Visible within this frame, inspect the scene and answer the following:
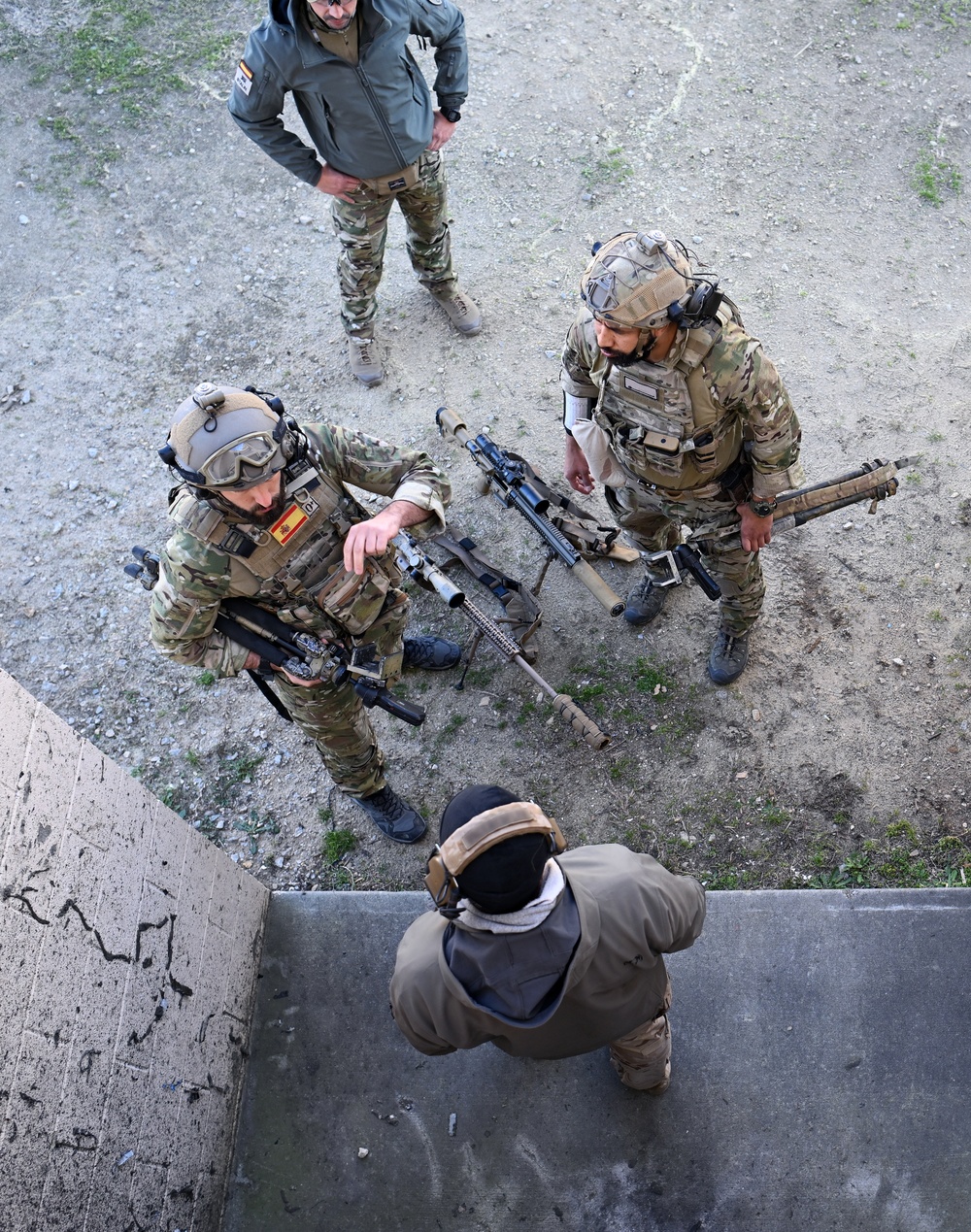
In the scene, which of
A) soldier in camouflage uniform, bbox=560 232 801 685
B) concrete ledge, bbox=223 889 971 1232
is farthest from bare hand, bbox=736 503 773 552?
concrete ledge, bbox=223 889 971 1232

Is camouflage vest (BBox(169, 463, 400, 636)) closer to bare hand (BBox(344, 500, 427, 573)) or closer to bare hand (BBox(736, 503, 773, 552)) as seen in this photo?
bare hand (BBox(344, 500, 427, 573))

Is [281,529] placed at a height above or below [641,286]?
below

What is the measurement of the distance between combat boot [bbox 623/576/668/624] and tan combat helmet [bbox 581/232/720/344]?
5.60ft

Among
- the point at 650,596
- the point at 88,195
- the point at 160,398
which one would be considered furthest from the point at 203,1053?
the point at 88,195

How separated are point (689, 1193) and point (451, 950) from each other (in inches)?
64.8

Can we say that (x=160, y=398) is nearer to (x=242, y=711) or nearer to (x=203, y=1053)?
(x=242, y=711)

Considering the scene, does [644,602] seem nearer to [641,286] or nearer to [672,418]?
[672,418]

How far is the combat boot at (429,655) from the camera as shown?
16.3ft

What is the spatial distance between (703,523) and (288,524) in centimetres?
187

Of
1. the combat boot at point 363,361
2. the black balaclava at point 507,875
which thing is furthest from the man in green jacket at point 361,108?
the black balaclava at point 507,875

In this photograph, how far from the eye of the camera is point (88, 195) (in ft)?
24.5

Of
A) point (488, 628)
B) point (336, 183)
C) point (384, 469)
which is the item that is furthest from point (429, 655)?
point (336, 183)

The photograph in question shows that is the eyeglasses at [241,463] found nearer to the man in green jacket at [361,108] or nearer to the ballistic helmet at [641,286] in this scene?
the ballistic helmet at [641,286]

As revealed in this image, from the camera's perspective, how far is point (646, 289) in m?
3.36
